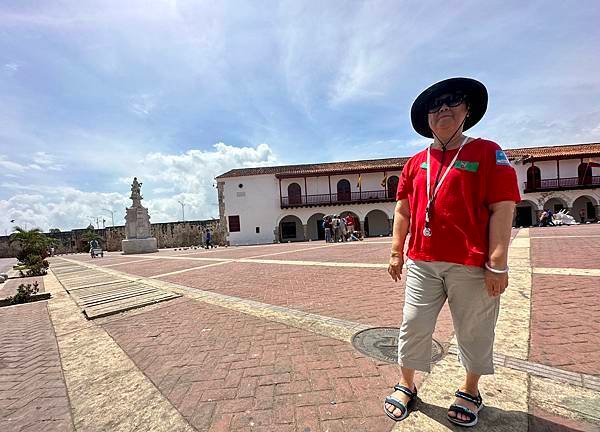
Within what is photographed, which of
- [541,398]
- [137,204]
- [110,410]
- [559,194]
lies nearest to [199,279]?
[110,410]

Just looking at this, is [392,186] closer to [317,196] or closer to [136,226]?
[317,196]

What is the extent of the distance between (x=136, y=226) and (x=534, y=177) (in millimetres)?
34201

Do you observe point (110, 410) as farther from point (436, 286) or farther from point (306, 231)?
point (306, 231)

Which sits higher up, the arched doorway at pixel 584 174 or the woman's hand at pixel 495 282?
the arched doorway at pixel 584 174

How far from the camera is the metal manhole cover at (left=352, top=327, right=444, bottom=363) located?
2.52 metres

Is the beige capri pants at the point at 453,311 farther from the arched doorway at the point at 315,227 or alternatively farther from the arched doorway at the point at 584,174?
the arched doorway at the point at 584,174

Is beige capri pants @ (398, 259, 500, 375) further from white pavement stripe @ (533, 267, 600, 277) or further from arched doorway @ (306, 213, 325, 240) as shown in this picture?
arched doorway @ (306, 213, 325, 240)

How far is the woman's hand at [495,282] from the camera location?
58.9 inches

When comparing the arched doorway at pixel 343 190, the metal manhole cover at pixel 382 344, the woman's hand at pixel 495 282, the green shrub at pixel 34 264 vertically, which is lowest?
the metal manhole cover at pixel 382 344

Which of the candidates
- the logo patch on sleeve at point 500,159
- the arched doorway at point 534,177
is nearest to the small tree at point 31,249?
the logo patch on sleeve at point 500,159

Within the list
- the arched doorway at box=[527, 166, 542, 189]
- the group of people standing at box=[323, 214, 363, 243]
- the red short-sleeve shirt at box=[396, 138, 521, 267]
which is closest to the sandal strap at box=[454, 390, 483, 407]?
the red short-sleeve shirt at box=[396, 138, 521, 267]

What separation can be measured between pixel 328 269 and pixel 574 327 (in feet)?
16.1

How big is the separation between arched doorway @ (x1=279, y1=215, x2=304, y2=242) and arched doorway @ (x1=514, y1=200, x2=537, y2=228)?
20.4 metres

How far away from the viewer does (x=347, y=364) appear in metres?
2.42
